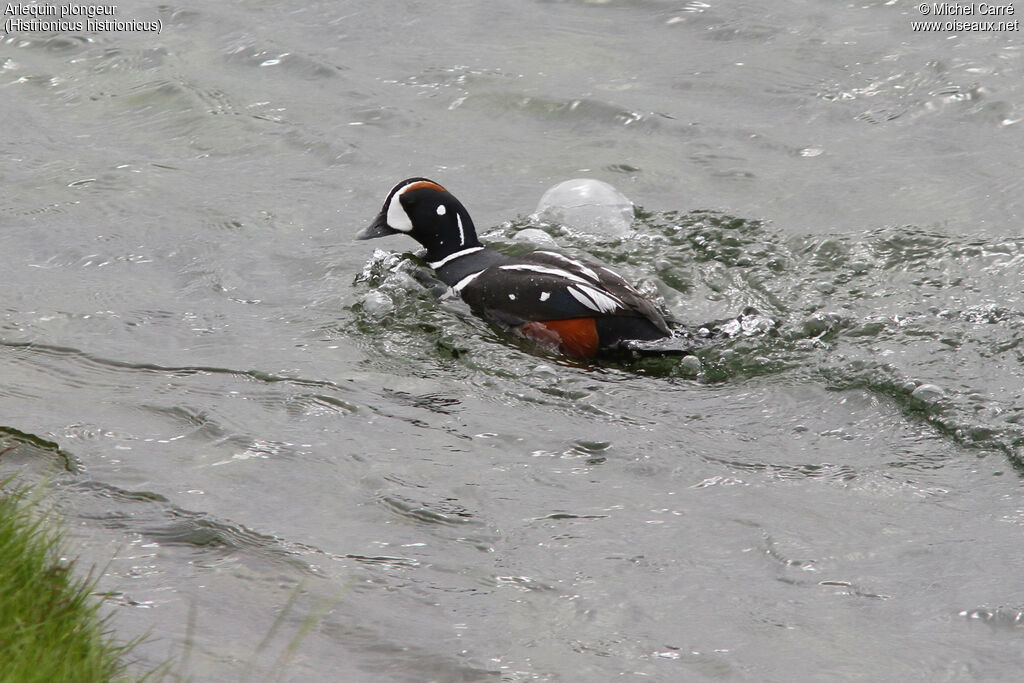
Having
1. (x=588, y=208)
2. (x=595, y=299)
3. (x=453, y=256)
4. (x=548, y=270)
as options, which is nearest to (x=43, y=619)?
(x=595, y=299)

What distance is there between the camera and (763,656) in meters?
4.02

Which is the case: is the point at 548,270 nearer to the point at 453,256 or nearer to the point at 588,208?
the point at 453,256

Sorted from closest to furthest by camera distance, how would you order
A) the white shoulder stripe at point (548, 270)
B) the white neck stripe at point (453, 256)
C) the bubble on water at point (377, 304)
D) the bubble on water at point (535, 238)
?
1. the white shoulder stripe at point (548, 270)
2. the bubble on water at point (377, 304)
3. the white neck stripe at point (453, 256)
4. the bubble on water at point (535, 238)

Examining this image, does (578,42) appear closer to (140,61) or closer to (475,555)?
(140,61)

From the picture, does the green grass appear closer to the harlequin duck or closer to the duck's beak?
the harlequin duck

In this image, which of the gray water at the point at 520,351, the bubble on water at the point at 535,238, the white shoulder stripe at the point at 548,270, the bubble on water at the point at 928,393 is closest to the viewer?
the gray water at the point at 520,351

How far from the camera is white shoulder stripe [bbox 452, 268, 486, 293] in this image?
24.3ft

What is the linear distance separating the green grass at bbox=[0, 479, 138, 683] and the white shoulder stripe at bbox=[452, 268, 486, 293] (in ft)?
13.3

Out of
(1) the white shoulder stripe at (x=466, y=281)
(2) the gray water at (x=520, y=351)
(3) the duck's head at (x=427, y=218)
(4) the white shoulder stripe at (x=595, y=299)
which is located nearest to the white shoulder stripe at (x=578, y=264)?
(4) the white shoulder stripe at (x=595, y=299)

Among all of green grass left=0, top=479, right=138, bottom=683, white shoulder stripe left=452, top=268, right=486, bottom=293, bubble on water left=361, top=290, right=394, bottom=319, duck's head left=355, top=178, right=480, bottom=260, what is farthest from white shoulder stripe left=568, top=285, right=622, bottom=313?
green grass left=0, top=479, right=138, bottom=683

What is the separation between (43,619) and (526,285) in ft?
13.6

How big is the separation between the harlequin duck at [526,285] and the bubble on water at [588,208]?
0.80m

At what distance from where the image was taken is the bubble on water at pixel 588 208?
8.38 m

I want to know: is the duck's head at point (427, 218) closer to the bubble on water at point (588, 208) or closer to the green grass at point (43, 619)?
the bubble on water at point (588, 208)
